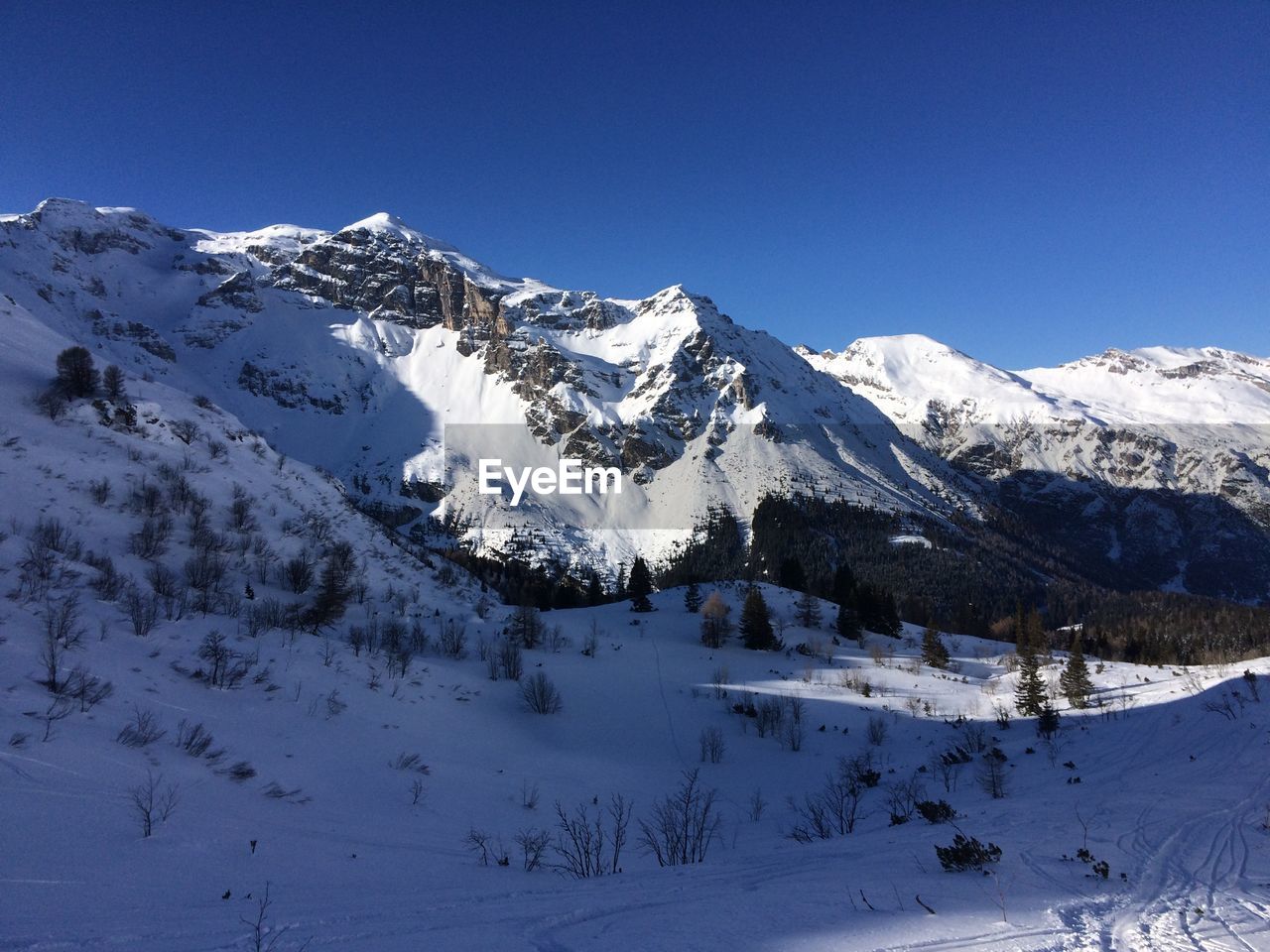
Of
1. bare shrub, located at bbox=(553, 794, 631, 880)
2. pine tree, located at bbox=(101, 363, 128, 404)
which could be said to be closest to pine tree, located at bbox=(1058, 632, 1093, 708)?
bare shrub, located at bbox=(553, 794, 631, 880)

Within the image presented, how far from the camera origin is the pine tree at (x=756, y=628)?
49.0 meters

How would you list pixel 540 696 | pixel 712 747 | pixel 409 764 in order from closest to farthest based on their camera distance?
pixel 409 764, pixel 712 747, pixel 540 696

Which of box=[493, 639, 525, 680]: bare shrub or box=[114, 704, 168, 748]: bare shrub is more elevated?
box=[114, 704, 168, 748]: bare shrub

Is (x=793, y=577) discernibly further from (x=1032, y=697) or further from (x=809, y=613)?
(x=1032, y=697)

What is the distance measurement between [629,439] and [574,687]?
6468 inches

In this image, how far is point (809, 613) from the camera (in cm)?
5766

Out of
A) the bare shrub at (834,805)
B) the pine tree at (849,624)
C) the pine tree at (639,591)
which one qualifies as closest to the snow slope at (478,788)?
the bare shrub at (834,805)

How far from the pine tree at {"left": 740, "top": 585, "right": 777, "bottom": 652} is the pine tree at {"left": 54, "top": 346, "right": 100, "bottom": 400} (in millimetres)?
49660

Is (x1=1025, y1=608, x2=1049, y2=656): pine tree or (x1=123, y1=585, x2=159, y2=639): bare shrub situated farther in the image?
(x1=1025, y1=608, x2=1049, y2=656): pine tree

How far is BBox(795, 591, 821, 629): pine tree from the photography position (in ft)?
189

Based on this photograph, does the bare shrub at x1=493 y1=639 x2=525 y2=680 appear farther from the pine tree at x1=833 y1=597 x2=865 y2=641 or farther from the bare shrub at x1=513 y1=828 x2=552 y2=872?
the pine tree at x1=833 y1=597 x2=865 y2=641

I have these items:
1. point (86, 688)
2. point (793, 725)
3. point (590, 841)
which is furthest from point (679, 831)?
point (86, 688)

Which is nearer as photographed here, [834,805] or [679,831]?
[679,831]

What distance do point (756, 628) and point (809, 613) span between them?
37.1 feet
